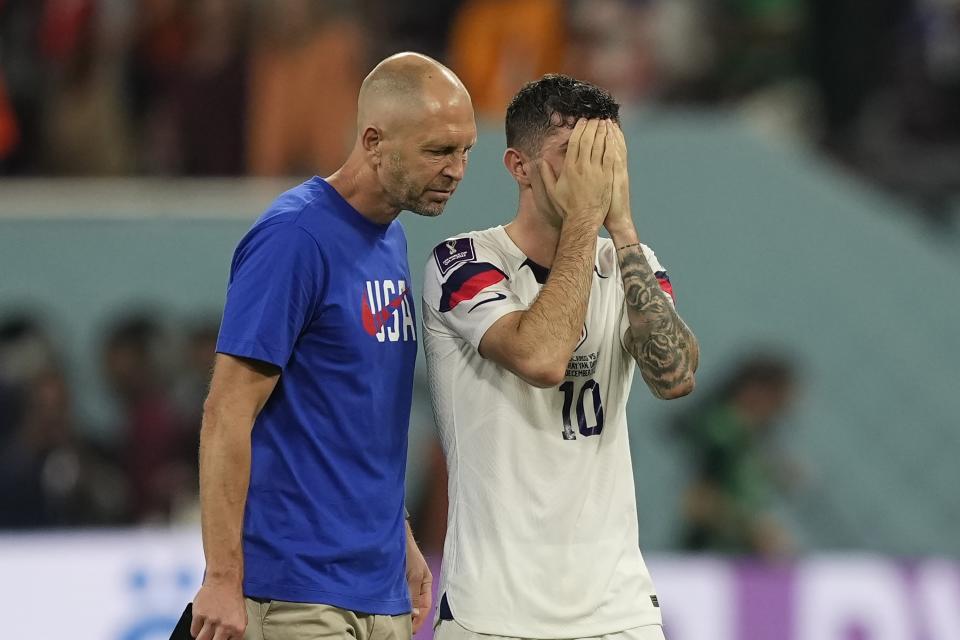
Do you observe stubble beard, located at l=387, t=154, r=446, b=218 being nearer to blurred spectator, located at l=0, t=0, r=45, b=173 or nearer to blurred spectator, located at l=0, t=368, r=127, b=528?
blurred spectator, located at l=0, t=368, r=127, b=528

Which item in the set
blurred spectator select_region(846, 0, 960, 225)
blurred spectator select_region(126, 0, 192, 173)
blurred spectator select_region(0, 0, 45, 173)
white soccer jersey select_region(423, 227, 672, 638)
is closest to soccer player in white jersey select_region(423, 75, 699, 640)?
white soccer jersey select_region(423, 227, 672, 638)

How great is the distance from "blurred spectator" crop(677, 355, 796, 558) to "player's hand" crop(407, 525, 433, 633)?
14.3 feet

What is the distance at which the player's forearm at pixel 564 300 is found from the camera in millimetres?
3875

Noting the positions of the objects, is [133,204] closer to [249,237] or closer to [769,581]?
[769,581]

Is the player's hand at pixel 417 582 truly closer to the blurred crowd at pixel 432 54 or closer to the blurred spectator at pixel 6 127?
the blurred crowd at pixel 432 54

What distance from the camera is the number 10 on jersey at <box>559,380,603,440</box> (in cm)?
409

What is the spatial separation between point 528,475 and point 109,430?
5578 mm

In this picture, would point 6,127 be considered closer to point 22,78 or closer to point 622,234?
point 22,78

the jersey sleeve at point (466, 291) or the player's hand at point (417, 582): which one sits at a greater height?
the jersey sleeve at point (466, 291)

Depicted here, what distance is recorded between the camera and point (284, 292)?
380cm

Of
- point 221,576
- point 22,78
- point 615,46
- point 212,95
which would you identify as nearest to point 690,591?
point 221,576

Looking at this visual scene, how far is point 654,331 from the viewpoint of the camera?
4.04m

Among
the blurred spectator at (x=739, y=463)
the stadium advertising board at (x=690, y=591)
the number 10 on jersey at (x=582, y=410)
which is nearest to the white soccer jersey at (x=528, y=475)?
the number 10 on jersey at (x=582, y=410)

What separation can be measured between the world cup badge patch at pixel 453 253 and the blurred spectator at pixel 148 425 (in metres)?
4.74
